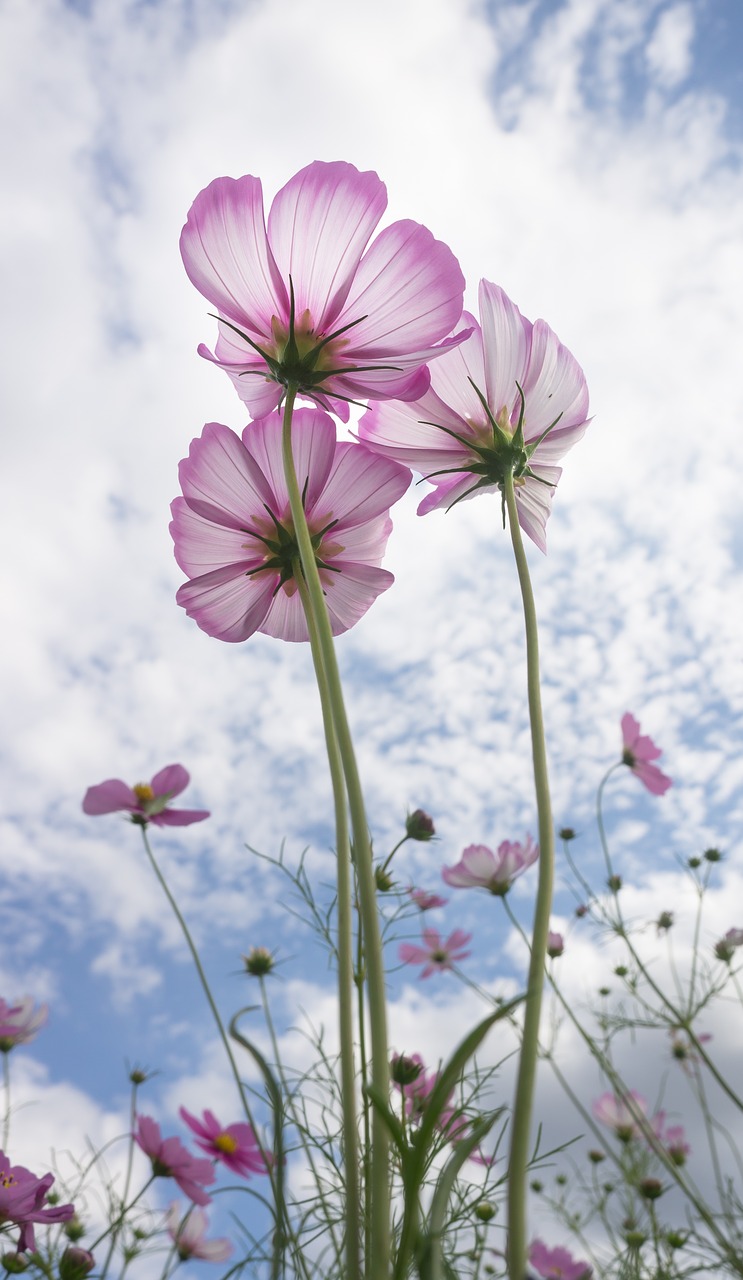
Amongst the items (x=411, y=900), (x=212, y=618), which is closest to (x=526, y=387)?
(x=212, y=618)

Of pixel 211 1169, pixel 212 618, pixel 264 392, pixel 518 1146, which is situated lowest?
pixel 518 1146

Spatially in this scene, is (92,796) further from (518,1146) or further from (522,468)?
(518,1146)

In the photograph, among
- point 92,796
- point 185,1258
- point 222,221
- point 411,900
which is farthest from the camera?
point 185,1258

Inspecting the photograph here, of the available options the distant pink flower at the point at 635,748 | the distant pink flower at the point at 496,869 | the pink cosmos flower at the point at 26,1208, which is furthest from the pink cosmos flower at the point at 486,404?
the distant pink flower at the point at 635,748

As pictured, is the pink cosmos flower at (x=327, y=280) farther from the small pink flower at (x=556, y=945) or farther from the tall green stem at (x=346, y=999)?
the small pink flower at (x=556, y=945)

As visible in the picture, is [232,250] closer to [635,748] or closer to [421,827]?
[421,827]

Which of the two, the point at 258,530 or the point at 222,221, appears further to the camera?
the point at 258,530

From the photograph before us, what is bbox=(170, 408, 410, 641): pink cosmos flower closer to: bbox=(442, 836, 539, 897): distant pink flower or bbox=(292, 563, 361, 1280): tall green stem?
bbox=(292, 563, 361, 1280): tall green stem

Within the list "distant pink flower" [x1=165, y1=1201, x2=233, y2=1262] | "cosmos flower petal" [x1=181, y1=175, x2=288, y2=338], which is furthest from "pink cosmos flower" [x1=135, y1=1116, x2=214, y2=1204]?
"cosmos flower petal" [x1=181, y1=175, x2=288, y2=338]
